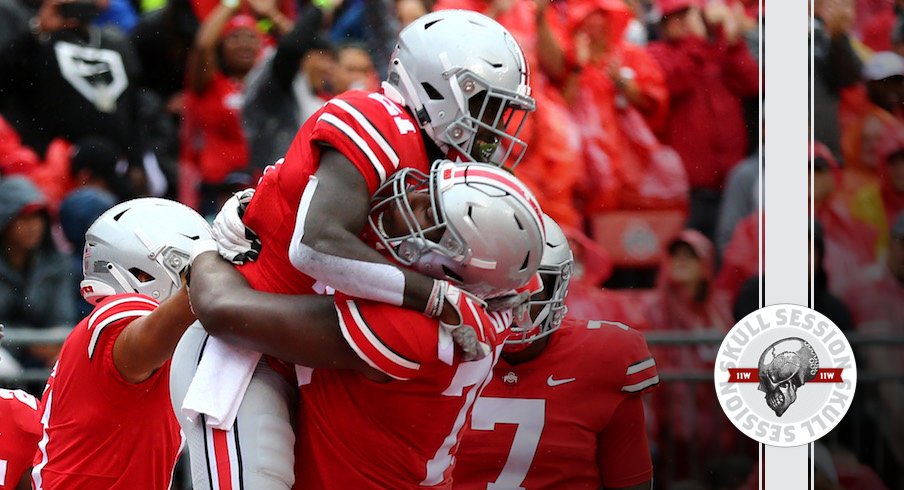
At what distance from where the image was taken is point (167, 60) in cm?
474

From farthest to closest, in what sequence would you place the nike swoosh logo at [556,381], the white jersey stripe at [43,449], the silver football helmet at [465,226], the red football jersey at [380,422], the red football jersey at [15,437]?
the nike swoosh logo at [556,381] < the red football jersey at [15,437] < the white jersey stripe at [43,449] < the red football jersey at [380,422] < the silver football helmet at [465,226]

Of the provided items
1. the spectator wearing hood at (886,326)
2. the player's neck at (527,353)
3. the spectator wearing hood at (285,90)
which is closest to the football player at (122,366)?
the player's neck at (527,353)

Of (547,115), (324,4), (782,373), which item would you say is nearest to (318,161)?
(782,373)

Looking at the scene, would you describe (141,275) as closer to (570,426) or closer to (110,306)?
(110,306)

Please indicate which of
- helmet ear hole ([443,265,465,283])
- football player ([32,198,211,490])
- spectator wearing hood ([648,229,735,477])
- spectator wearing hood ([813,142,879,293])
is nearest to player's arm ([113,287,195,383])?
football player ([32,198,211,490])

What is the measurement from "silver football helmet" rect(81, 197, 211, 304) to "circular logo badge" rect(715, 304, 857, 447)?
1381 millimetres

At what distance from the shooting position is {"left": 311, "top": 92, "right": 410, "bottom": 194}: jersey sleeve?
2172 mm

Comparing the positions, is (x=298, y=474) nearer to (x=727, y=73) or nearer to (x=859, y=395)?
(x=859, y=395)

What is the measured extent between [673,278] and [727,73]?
2.23 ft

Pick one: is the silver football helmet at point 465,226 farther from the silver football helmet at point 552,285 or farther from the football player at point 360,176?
the silver football helmet at point 552,285

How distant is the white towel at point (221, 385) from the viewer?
7.45 feet

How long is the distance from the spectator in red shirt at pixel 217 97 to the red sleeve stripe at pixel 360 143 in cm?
223

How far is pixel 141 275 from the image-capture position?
2830 mm

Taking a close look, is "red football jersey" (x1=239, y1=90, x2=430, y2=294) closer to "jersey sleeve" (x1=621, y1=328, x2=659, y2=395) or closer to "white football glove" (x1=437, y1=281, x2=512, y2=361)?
"white football glove" (x1=437, y1=281, x2=512, y2=361)
